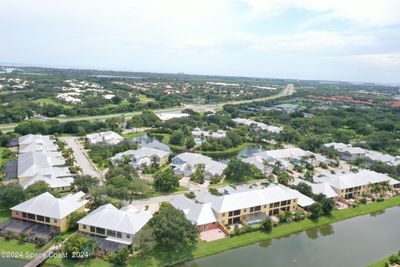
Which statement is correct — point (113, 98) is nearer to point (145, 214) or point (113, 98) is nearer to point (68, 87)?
point (68, 87)

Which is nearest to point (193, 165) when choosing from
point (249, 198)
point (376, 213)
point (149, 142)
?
point (249, 198)

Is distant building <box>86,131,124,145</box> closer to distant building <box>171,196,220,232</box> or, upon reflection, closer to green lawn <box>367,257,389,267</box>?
distant building <box>171,196,220,232</box>

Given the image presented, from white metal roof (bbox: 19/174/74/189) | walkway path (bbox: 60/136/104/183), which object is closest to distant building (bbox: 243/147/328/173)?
walkway path (bbox: 60/136/104/183)

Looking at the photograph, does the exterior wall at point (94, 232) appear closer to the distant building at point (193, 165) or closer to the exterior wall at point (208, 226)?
the exterior wall at point (208, 226)

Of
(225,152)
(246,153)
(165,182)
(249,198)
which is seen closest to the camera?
(249,198)

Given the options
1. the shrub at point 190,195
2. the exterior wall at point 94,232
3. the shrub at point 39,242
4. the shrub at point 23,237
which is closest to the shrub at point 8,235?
the shrub at point 23,237

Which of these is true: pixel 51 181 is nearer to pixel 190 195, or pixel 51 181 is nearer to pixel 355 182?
pixel 190 195

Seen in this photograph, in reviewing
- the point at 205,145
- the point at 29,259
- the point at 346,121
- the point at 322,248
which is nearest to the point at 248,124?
the point at 205,145
